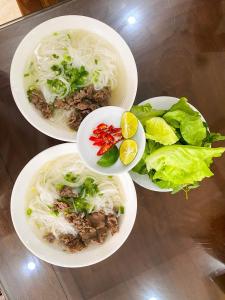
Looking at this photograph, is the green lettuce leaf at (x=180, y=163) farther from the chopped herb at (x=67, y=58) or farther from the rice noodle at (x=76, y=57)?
the chopped herb at (x=67, y=58)

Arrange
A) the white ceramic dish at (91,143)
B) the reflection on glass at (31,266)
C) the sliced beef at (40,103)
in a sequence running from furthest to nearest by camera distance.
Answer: the reflection on glass at (31,266) < the sliced beef at (40,103) < the white ceramic dish at (91,143)

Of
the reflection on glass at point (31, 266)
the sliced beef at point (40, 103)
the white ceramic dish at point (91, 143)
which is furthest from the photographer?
the reflection on glass at point (31, 266)

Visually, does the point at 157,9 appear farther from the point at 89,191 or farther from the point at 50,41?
the point at 89,191

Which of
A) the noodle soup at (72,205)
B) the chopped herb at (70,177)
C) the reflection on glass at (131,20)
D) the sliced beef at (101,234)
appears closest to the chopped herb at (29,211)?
the noodle soup at (72,205)

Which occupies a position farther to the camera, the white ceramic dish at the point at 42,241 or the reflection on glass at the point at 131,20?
the reflection on glass at the point at 131,20

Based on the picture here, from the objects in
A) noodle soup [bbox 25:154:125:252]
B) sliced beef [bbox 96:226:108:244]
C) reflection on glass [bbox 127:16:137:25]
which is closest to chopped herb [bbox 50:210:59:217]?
noodle soup [bbox 25:154:125:252]

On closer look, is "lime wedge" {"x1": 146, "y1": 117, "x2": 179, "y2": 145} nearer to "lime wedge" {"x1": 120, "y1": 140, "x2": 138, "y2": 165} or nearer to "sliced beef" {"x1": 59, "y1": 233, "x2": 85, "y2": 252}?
"lime wedge" {"x1": 120, "y1": 140, "x2": 138, "y2": 165}

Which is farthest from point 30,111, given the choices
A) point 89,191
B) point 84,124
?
point 89,191
